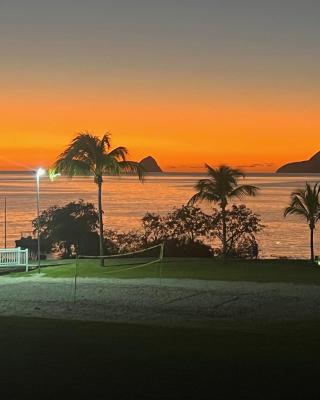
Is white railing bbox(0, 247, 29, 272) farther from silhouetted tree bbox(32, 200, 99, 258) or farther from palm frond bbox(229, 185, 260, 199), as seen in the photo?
silhouetted tree bbox(32, 200, 99, 258)

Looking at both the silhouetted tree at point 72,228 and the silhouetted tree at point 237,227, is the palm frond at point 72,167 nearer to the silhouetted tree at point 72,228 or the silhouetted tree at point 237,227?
the silhouetted tree at point 237,227

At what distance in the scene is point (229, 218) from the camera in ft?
133

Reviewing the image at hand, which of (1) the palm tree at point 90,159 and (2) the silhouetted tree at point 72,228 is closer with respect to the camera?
(1) the palm tree at point 90,159

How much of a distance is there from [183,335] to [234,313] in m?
5.35

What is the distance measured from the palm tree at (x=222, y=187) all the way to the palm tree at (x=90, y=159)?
427 centimetres

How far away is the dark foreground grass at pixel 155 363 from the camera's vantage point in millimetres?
6531

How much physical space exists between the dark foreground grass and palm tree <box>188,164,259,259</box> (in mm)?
18566

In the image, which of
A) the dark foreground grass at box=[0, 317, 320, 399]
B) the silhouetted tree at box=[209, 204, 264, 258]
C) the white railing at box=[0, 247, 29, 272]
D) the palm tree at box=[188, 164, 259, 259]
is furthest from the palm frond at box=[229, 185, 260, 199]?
the dark foreground grass at box=[0, 317, 320, 399]

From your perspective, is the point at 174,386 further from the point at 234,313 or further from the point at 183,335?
the point at 234,313

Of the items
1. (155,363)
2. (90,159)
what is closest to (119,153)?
(90,159)

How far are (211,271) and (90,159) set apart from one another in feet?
22.9

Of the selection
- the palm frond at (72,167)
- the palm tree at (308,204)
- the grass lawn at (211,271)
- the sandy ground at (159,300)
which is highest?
the palm frond at (72,167)

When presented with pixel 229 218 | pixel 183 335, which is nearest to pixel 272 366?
pixel 183 335

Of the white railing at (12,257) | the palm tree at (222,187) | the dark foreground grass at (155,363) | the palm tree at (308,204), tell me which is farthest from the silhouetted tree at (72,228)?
the dark foreground grass at (155,363)
